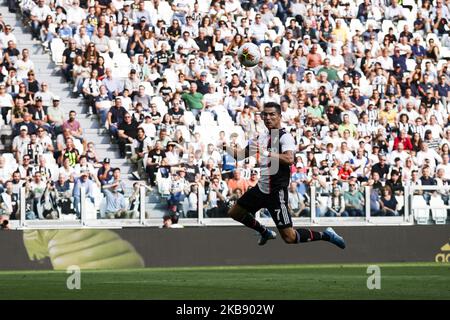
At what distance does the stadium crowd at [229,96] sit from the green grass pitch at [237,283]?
2.34 metres

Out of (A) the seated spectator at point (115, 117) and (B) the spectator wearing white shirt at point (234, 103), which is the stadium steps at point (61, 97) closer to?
(A) the seated spectator at point (115, 117)

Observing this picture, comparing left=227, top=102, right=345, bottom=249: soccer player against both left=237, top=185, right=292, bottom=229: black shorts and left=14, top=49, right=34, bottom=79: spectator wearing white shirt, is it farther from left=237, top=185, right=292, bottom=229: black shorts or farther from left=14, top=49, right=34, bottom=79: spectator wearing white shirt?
left=14, top=49, right=34, bottom=79: spectator wearing white shirt

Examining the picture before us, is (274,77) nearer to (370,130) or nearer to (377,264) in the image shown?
(370,130)

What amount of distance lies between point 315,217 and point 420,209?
248cm

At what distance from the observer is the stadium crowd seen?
25.9 m

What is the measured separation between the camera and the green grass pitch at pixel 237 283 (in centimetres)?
1734

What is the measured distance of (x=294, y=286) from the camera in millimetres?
19016

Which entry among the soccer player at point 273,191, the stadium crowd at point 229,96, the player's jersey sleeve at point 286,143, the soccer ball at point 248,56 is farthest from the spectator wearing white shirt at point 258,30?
the player's jersey sleeve at point 286,143

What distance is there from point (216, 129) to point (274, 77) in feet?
8.56

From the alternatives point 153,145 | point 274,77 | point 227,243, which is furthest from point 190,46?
point 227,243

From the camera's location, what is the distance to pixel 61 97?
28.3 metres

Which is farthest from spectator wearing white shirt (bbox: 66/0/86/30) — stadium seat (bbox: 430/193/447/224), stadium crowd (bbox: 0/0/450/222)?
stadium seat (bbox: 430/193/447/224)

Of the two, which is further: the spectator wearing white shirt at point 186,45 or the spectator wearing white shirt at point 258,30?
the spectator wearing white shirt at point 258,30

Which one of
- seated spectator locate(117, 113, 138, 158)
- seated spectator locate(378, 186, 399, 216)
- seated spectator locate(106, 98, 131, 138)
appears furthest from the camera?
seated spectator locate(106, 98, 131, 138)
